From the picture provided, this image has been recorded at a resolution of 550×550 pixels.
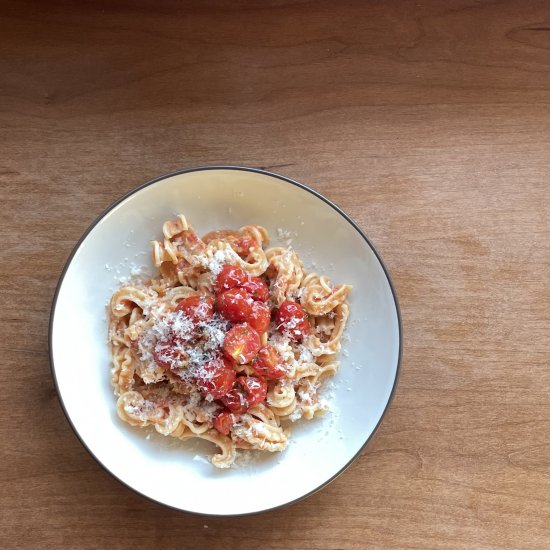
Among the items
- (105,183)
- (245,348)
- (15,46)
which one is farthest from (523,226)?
(15,46)

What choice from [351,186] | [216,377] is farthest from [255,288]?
[351,186]

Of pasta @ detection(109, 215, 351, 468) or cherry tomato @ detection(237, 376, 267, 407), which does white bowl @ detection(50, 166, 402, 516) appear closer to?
pasta @ detection(109, 215, 351, 468)

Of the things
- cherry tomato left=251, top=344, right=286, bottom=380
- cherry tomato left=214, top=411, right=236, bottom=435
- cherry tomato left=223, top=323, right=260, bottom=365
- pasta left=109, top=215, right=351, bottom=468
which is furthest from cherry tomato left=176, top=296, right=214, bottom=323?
cherry tomato left=214, top=411, right=236, bottom=435

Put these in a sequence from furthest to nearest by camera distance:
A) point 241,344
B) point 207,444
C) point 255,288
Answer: point 207,444 → point 255,288 → point 241,344

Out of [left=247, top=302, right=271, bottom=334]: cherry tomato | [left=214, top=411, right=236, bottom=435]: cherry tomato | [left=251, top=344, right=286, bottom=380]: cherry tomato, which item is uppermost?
[left=247, top=302, right=271, bottom=334]: cherry tomato

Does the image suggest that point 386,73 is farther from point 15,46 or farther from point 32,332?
point 32,332

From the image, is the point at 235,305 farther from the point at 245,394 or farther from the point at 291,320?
the point at 245,394
